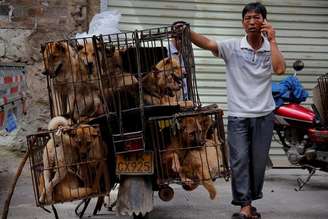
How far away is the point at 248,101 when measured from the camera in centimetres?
466

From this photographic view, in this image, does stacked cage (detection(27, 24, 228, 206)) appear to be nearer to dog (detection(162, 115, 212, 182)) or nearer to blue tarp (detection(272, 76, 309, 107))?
dog (detection(162, 115, 212, 182))

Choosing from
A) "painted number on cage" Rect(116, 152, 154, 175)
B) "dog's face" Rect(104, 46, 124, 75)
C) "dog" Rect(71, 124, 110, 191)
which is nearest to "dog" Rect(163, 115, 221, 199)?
"painted number on cage" Rect(116, 152, 154, 175)

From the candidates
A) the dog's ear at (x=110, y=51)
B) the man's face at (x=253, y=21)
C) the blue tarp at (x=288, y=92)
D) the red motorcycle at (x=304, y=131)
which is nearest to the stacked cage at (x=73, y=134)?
the dog's ear at (x=110, y=51)

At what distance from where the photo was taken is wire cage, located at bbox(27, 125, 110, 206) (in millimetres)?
4062

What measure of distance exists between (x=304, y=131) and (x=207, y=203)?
1.68 metres

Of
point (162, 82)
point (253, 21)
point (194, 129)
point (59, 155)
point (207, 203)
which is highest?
point (253, 21)

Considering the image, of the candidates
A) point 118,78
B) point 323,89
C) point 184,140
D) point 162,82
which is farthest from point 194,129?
point 323,89

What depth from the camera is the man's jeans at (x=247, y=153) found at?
4.67 metres

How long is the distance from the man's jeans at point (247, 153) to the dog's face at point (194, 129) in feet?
1.96

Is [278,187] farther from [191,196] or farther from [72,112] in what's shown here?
[72,112]

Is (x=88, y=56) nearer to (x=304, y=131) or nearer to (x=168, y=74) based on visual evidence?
(x=168, y=74)

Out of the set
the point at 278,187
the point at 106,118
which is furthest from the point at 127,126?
the point at 278,187

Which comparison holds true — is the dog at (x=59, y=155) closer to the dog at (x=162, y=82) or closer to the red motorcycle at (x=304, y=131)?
the dog at (x=162, y=82)

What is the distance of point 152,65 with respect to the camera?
14.4 feet
